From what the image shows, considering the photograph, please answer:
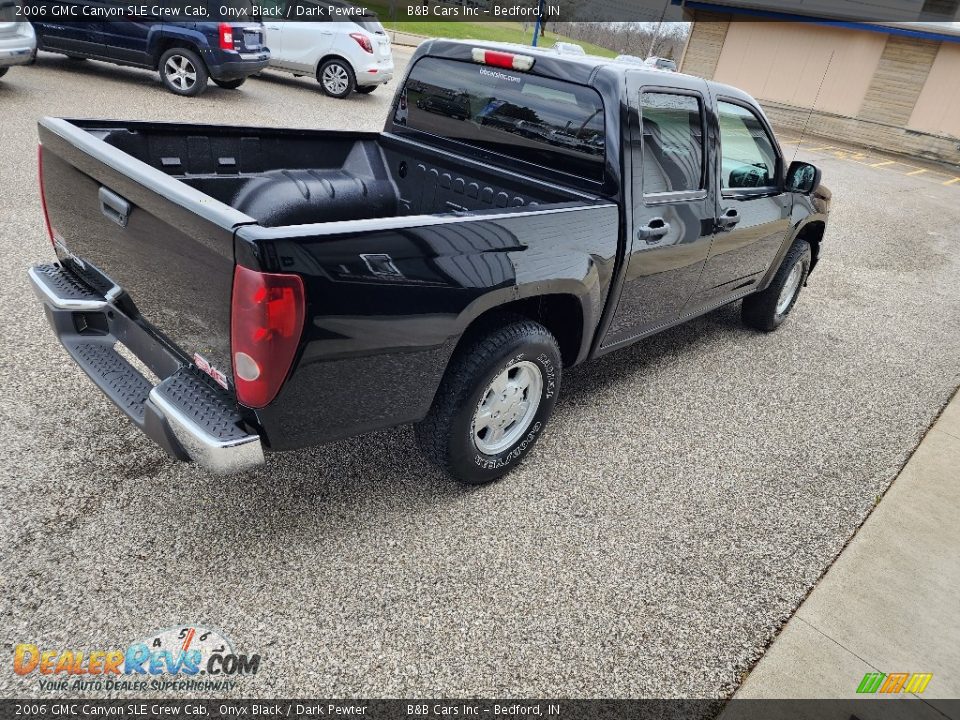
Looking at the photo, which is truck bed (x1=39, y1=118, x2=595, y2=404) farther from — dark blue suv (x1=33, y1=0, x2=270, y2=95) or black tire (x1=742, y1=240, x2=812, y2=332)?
dark blue suv (x1=33, y1=0, x2=270, y2=95)

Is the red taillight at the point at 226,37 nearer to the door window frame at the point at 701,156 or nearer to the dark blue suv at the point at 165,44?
the dark blue suv at the point at 165,44

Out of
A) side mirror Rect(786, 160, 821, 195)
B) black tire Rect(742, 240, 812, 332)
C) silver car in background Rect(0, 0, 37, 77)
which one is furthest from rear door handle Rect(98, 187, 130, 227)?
silver car in background Rect(0, 0, 37, 77)

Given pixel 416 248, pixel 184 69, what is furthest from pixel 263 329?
pixel 184 69

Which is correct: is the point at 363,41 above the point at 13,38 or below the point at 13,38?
above

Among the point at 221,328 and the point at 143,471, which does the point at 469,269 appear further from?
the point at 143,471

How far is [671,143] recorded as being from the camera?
353cm

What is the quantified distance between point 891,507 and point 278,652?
125 inches

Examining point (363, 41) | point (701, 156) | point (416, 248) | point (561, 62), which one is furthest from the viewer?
point (363, 41)

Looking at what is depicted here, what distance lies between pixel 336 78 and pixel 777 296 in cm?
1014

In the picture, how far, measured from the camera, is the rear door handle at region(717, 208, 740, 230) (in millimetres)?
4000

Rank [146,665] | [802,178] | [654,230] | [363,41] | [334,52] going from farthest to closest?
[334,52] → [363,41] → [802,178] → [654,230] → [146,665]

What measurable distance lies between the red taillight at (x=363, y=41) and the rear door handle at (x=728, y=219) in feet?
33.5

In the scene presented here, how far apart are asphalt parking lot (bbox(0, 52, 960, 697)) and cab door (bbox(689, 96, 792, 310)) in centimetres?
72

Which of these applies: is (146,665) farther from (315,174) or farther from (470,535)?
(315,174)
